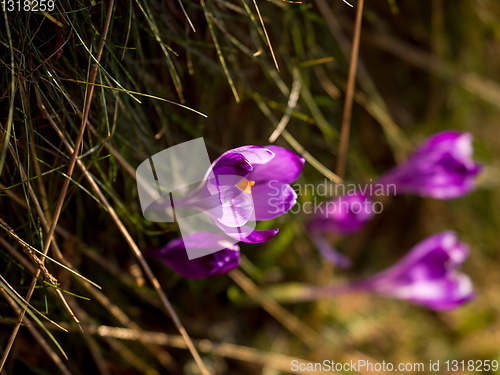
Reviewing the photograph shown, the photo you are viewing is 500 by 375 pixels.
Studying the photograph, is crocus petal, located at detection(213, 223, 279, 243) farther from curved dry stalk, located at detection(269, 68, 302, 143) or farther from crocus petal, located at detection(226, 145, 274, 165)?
curved dry stalk, located at detection(269, 68, 302, 143)

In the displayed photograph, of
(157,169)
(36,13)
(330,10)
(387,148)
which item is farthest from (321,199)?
(36,13)

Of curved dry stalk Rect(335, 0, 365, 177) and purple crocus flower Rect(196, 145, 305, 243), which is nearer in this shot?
purple crocus flower Rect(196, 145, 305, 243)

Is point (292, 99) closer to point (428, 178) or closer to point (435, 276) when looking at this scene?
point (428, 178)

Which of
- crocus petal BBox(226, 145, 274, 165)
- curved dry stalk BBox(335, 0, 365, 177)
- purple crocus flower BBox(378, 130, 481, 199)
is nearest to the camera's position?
crocus petal BBox(226, 145, 274, 165)

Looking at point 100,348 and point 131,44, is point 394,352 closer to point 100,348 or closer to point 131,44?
point 100,348

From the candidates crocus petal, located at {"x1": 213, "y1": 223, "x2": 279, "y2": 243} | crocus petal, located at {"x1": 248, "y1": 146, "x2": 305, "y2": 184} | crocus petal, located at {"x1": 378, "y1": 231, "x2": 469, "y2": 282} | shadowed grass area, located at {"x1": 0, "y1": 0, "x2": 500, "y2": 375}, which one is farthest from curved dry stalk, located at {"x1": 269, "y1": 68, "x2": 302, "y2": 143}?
crocus petal, located at {"x1": 378, "y1": 231, "x2": 469, "y2": 282}

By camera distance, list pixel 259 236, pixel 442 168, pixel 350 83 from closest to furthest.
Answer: pixel 259 236 → pixel 350 83 → pixel 442 168

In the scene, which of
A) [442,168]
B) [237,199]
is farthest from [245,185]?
[442,168]
